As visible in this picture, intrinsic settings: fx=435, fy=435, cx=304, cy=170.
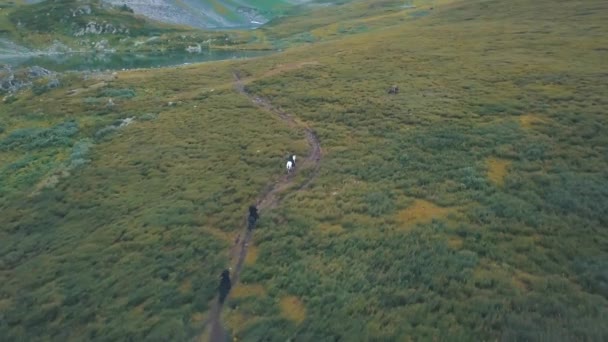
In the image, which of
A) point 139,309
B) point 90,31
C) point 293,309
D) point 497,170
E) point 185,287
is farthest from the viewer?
point 90,31

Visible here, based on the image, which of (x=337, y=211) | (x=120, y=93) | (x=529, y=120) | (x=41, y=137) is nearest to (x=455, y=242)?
(x=337, y=211)

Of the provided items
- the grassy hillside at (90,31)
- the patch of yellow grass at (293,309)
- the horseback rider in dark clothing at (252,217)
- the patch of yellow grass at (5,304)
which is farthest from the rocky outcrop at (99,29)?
the patch of yellow grass at (293,309)

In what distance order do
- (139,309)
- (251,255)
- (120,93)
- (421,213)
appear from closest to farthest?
(139,309) < (251,255) < (421,213) < (120,93)

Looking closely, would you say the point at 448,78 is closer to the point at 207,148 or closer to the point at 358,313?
the point at 207,148

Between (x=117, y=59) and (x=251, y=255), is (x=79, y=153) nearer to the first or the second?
(x=251, y=255)

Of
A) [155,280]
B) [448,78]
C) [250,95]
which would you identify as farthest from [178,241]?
[448,78]

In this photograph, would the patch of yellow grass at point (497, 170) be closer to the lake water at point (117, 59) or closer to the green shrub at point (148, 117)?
the green shrub at point (148, 117)
